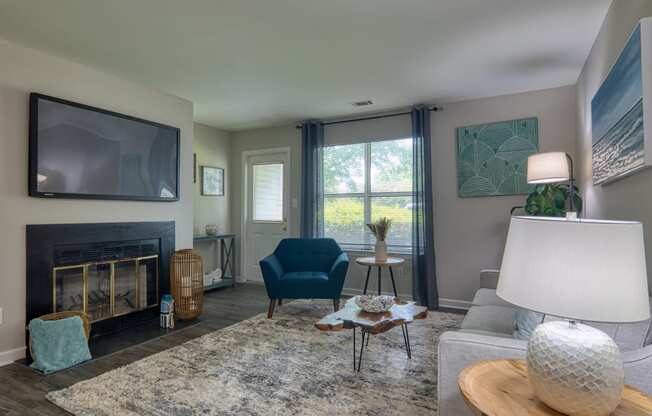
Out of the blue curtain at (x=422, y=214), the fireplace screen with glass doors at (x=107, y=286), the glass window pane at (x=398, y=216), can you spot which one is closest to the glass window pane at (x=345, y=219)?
the glass window pane at (x=398, y=216)

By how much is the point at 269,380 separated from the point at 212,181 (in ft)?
11.8

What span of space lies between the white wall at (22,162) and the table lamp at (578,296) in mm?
3312

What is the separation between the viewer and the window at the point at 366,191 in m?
4.52

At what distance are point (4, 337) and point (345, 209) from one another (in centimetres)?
360

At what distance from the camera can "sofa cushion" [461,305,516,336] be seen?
6.79 feet

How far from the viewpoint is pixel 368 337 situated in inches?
118

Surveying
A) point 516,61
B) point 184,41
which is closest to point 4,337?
point 184,41

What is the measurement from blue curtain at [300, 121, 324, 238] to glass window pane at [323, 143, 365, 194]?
15 cm

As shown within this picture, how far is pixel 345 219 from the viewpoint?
192 inches

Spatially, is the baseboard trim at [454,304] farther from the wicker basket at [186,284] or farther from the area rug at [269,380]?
the wicker basket at [186,284]

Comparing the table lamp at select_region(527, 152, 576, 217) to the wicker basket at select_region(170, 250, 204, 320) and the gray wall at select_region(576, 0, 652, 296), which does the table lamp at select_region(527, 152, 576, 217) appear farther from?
the wicker basket at select_region(170, 250, 204, 320)

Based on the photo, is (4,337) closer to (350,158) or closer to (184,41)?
(184,41)

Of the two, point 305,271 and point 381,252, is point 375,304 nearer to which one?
point 381,252

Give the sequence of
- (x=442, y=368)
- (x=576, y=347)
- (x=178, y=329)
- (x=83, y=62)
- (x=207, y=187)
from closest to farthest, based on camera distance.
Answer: (x=576, y=347) → (x=442, y=368) → (x=83, y=62) → (x=178, y=329) → (x=207, y=187)
